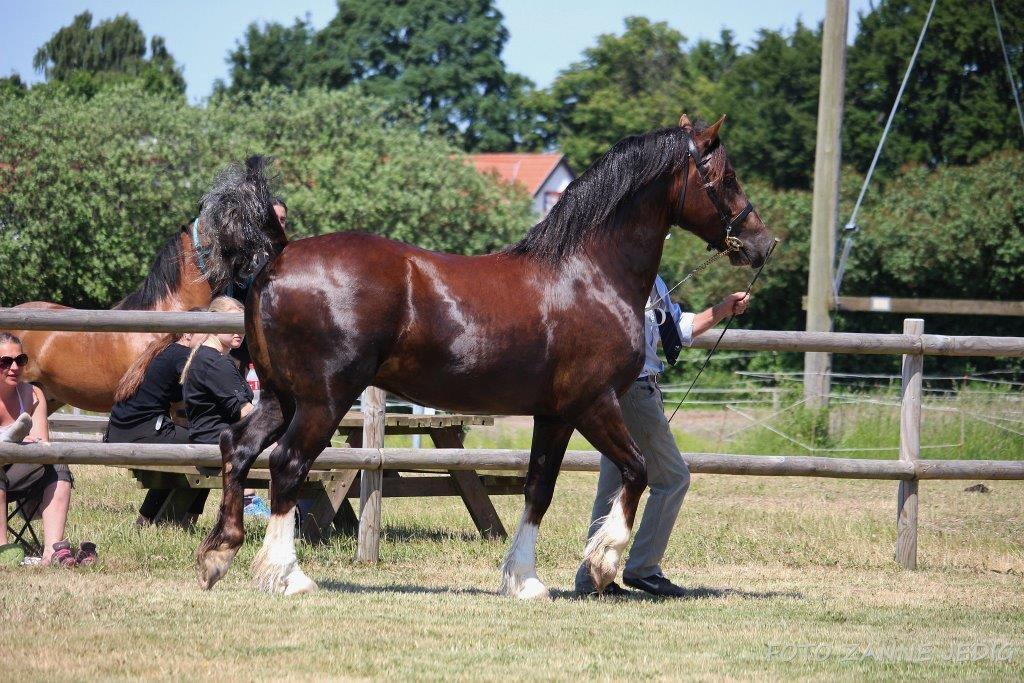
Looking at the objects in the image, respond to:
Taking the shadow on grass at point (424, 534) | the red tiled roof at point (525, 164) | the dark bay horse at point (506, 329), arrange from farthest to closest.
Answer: the red tiled roof at point (525, 164), the shadow on grass at point (424, 534), the dark bay horse at point (506, 329)

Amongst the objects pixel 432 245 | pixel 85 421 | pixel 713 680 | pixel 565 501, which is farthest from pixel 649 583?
pixel 432 245

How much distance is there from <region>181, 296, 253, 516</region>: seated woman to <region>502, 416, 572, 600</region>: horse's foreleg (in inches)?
84.1

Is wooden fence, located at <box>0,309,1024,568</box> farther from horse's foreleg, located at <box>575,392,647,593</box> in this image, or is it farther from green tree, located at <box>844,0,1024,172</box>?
green tree, located at <box>844,0,1024,172</box>

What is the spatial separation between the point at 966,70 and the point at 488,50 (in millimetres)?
20612

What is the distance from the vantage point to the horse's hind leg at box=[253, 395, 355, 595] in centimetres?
514

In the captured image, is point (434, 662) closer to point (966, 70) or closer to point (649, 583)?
point (649, 583)

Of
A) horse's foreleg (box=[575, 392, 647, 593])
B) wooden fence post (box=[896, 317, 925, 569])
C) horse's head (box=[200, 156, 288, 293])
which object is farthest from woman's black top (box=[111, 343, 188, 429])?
wooden fence post (box=[896, 317, 925, 569])

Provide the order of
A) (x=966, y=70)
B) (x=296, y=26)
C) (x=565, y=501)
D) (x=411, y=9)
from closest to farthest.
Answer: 1. (x=565, y=501)
2. (x=966, y=70)
3. (x=411, y=9)
4. (x=296, y=26)

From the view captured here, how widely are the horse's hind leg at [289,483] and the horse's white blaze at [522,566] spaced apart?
960 millimetres

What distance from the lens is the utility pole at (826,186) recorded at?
41.5 ft

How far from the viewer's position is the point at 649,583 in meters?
6.04

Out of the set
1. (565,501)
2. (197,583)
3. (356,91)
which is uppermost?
(356,91)

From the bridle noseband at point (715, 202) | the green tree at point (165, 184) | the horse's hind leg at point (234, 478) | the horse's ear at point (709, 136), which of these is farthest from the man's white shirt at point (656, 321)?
the green tree at point (165, 184)

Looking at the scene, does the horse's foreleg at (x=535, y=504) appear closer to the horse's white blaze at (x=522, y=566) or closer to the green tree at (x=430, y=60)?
the horse's white blaze at (x=522, y=566)
